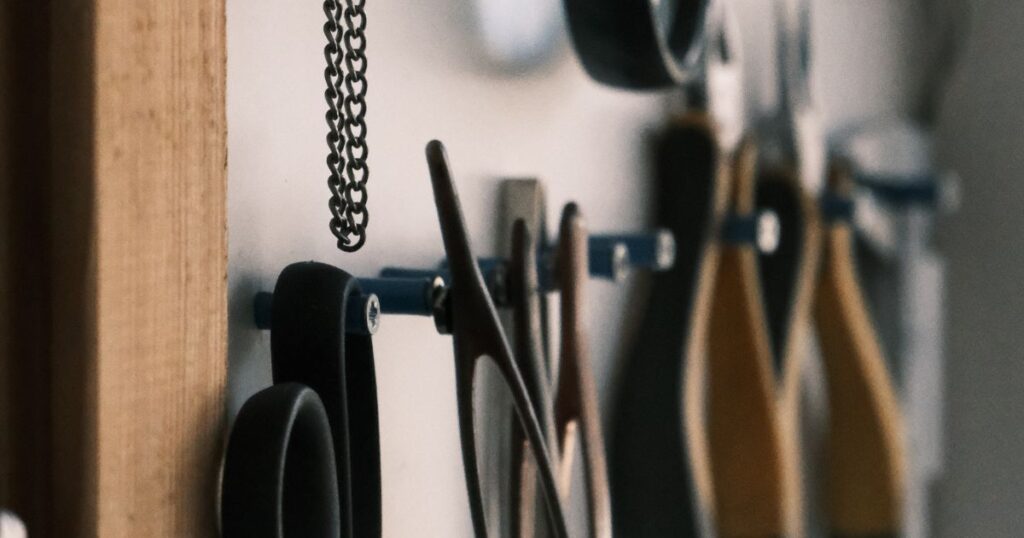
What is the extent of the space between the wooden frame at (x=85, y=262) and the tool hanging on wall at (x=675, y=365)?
0.41m

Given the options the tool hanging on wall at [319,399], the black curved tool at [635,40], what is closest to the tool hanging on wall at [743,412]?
the black curved tool at [635,40]

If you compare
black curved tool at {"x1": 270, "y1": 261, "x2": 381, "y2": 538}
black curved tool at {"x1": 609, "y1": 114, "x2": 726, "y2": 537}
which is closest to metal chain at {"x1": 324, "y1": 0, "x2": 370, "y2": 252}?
black curved tool at {"x1": 270, "y1": 261, "x2": 381, "y2": 538}

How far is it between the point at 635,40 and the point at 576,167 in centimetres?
10

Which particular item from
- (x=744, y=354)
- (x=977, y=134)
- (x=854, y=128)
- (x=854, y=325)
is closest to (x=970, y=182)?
(x=977, y=134)

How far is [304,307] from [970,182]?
0.93m

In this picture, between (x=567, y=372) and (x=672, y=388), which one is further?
(x=672, y=388)

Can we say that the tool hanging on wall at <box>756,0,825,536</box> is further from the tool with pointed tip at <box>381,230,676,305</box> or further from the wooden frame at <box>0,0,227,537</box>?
the wooden frame at <box>0,0,227,537</box>

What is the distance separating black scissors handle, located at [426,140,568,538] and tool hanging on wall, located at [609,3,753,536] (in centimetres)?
28

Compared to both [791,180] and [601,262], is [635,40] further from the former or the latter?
[791,180]

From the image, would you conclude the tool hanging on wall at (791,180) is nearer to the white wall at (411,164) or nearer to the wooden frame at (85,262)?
the white wall at (411,164)

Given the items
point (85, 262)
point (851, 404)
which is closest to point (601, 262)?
point (85, 262)

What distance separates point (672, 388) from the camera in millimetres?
667

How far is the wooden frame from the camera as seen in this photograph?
11.0 inches

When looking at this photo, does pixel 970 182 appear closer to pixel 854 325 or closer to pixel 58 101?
pixel 854 325
